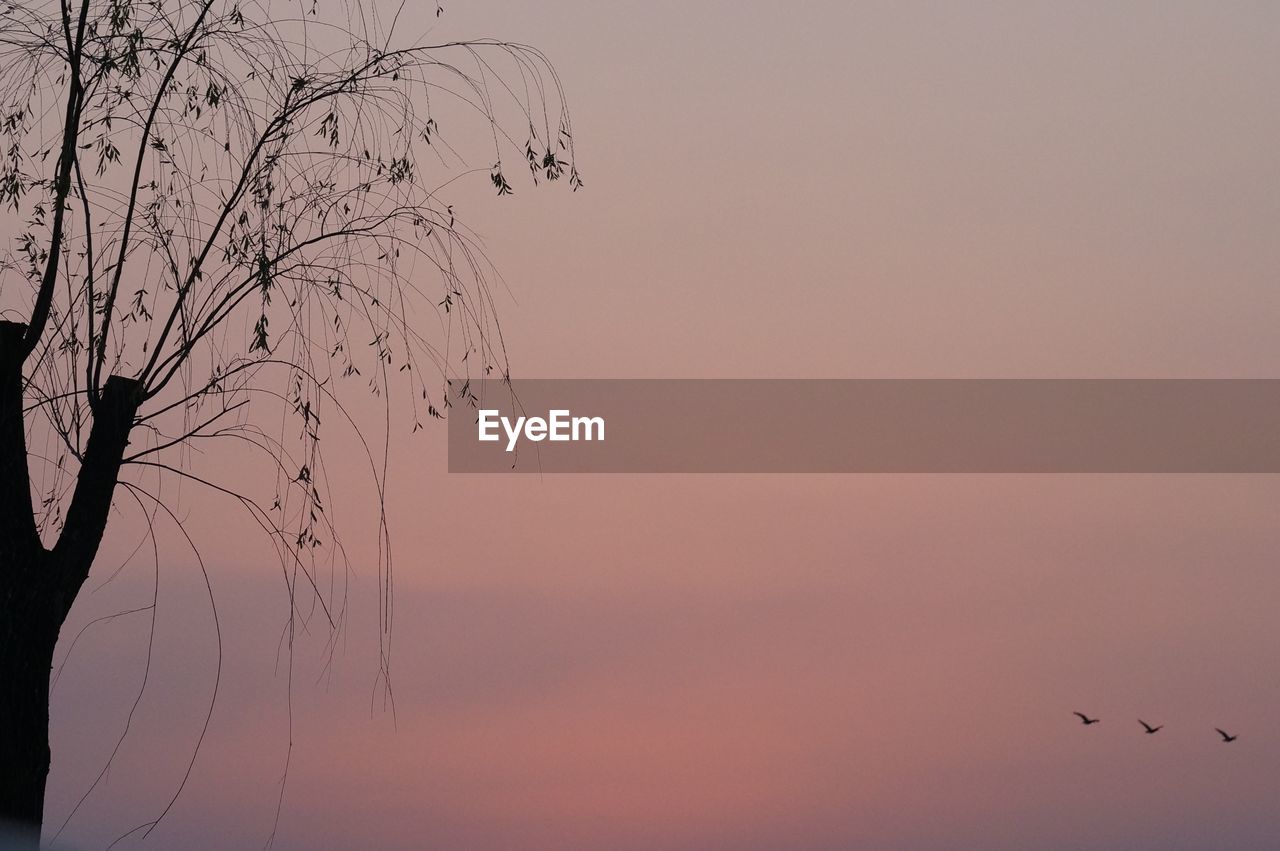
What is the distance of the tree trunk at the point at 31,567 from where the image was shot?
945 cm

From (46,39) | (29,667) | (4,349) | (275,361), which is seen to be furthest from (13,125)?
(29,667)

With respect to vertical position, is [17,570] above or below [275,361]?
below

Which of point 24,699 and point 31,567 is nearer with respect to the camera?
point 24,699

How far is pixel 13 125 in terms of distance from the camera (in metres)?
10.2

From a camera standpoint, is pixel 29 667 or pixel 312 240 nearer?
pixel 29 667

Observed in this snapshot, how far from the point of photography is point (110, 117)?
10180 millimetres

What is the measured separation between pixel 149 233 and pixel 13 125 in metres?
1.08

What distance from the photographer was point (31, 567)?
31.7 feet

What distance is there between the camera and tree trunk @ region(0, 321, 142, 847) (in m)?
9.45

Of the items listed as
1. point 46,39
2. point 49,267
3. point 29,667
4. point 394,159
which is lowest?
point 29,667

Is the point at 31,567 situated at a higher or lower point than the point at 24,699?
higher

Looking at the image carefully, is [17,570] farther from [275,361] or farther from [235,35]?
[235,35]

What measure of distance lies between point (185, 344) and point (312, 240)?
0.96 meters

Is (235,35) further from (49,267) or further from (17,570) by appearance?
(17,570)
